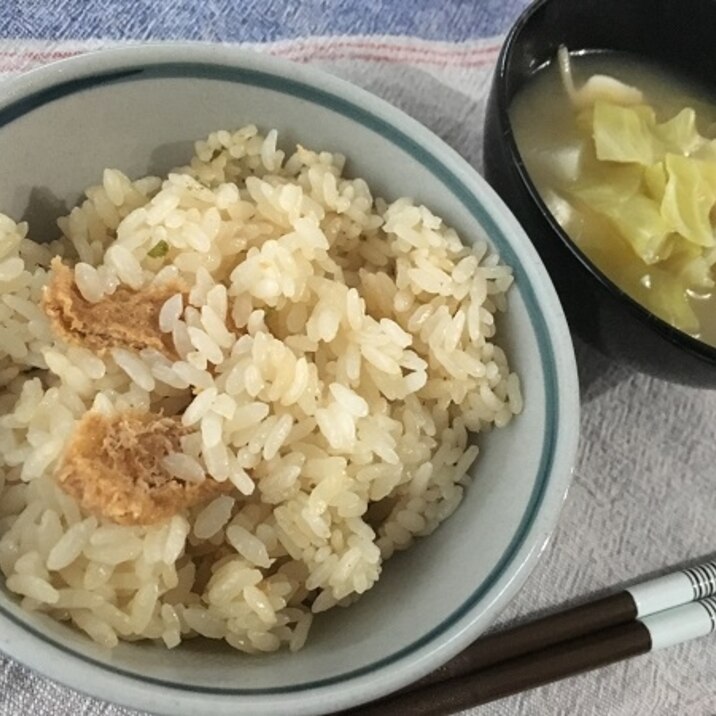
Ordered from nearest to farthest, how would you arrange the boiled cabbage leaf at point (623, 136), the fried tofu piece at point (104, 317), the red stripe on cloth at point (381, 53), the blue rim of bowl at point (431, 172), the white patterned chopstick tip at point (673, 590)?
the blue rim of bowl at point (431, 172) < the fried tofu piece at point (104, 317) < the white patterned chopstick tip at point (673, 590) < the boiled cabbage leaf at point (623, 136) < the red stripe on cloth at point (381, 53)

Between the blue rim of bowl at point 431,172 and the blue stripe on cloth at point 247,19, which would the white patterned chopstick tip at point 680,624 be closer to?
the blue rim of bowl at point 431,172

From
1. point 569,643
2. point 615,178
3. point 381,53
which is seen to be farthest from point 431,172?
point 569,643

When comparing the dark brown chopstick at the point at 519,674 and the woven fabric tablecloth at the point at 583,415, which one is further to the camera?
the woven fabric tablecloth at the point at 583,415

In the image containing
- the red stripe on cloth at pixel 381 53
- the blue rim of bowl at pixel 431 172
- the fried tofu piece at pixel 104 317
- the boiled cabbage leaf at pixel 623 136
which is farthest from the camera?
the red stripe on cloth at pixel 381 53

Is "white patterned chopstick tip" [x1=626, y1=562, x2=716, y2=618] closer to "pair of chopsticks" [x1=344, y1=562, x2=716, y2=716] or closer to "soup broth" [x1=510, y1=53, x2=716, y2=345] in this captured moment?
"pair of chopsticks" [x1=344, y1=562, x2=716, y2=716]

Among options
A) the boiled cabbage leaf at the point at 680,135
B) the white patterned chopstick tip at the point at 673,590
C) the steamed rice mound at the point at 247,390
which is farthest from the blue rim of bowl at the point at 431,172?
the boiled cabbage leaf at the point at 680,135

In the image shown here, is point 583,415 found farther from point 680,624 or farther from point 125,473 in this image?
point 125,473

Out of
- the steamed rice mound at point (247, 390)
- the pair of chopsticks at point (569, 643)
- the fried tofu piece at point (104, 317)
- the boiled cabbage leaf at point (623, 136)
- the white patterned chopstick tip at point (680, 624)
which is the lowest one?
the white patterned chopstick tip at point (680, 624)

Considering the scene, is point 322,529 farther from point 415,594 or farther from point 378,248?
point 378,248
